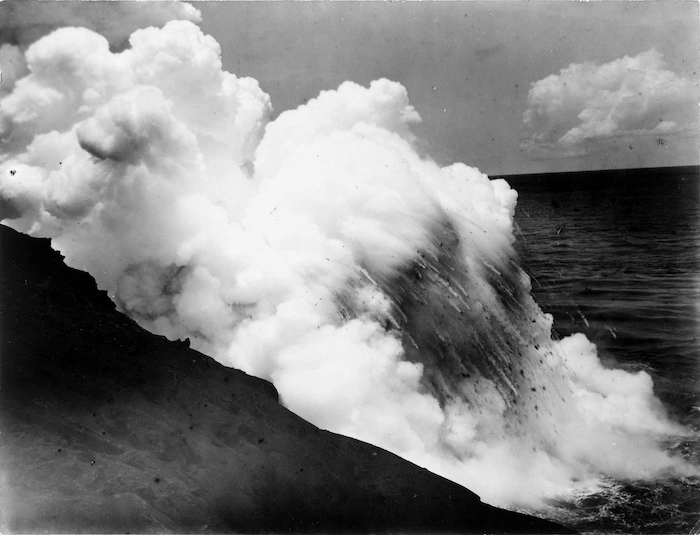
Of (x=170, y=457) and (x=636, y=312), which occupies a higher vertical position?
(x=636, y=312)

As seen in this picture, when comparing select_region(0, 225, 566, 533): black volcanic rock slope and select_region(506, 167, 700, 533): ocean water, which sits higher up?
select_region(506, 167, 700, 533): ocean water

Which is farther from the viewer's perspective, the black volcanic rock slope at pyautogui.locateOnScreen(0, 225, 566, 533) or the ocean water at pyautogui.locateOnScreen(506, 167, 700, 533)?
the ocean water at pyautogui.locateOnScreen(506, 167, 700, 533)

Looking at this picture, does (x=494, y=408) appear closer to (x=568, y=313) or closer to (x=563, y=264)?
(x=568, y=313)

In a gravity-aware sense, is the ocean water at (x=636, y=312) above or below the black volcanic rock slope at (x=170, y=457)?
above

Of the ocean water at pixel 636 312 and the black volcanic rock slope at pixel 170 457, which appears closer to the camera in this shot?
the black volcanic rock slope at pixel 170 457

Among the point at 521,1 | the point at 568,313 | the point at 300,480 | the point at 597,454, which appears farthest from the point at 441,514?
the point at 568,313
